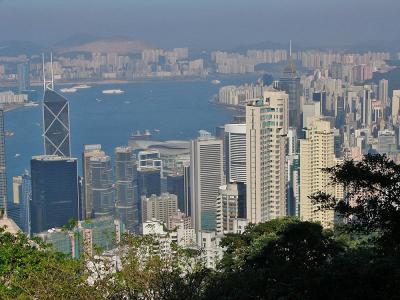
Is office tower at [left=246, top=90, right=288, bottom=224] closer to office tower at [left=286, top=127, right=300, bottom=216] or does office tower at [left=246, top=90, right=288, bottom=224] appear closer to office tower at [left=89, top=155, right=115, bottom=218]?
office tower at [left=286, top=127, right=300, bottom=216]

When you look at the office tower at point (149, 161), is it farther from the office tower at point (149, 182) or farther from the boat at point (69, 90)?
the boat at point (69, 90)

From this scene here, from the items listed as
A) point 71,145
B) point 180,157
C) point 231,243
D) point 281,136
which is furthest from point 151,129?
point 231,243

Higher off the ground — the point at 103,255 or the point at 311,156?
the point at 103,255

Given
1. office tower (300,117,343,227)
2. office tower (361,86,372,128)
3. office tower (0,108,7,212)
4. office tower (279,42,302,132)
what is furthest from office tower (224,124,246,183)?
office tower (361,86,372,128)

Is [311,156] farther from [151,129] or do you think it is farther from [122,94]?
[122,94]

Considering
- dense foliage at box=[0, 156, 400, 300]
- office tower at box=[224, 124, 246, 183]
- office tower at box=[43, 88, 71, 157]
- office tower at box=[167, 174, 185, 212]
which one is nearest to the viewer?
dense foliage at box=[0, 156, 400, 300]

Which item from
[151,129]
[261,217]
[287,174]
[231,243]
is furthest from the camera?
[151,129]
